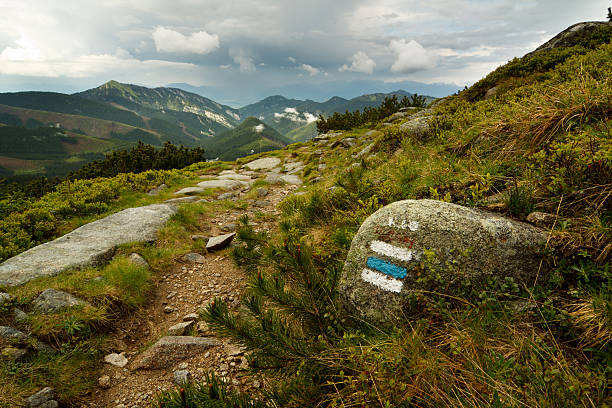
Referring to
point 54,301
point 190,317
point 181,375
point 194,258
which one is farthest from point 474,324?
point 194,258

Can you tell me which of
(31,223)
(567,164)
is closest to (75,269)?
(31,223)

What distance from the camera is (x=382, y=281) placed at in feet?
11.2

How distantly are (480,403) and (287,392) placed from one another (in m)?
1.57

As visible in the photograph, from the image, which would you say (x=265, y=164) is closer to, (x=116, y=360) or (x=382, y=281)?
(x=116, y=360)

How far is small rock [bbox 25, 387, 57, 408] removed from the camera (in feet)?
10.9

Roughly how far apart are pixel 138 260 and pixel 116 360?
10.0ft

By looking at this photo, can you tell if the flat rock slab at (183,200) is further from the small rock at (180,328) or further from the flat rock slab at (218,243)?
the small rock at (180,328)

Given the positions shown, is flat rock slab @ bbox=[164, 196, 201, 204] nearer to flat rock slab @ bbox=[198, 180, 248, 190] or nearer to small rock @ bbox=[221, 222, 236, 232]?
flat rock slab @ bbox=[198, 180, 248, 190]

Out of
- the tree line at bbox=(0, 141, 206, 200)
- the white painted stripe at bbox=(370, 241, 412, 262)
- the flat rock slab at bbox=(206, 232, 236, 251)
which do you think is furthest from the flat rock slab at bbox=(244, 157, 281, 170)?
the white painted stripe at bbox=(370, 241, 412, 262)

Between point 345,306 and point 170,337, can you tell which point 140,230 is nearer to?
point 170,337

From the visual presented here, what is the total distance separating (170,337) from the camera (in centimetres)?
469

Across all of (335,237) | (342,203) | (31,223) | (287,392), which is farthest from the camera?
(31,223)

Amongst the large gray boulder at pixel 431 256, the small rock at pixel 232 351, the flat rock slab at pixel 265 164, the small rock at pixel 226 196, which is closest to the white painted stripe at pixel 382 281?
the large gray boulder at pixel 431 256

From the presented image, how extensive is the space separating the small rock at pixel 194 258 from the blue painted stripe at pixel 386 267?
574cm
